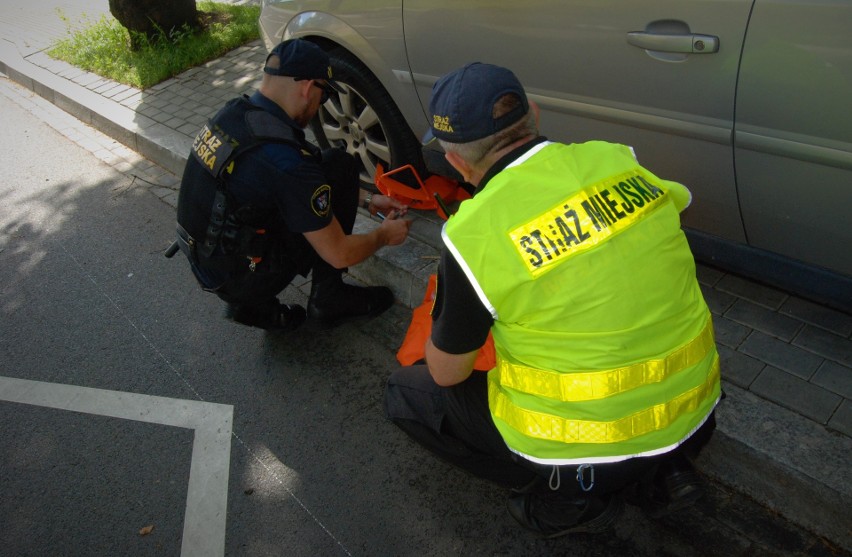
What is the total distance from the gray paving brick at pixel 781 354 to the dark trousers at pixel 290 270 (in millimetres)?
1840

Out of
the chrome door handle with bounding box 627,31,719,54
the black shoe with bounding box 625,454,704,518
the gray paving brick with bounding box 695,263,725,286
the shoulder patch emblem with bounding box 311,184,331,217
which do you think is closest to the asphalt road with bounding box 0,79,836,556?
the black shoe with bounding box 625,454,704,518

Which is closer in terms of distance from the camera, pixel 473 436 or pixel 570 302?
pixel 570 302

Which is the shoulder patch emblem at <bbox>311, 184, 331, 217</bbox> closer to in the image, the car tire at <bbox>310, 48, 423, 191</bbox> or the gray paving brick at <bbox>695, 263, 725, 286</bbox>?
the car tire at <bbox>310, 48, 423, 191</bbox>

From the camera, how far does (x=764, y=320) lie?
285 cm

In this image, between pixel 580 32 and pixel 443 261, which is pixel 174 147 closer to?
pixel 580 32

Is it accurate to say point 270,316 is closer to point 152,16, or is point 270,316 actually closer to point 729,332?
point 729,332

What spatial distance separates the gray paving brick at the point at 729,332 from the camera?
2773 millimetres

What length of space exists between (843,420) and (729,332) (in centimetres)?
55

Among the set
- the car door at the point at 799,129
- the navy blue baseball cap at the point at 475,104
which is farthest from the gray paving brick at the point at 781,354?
the navy blue baseball cap at the point at 475,104

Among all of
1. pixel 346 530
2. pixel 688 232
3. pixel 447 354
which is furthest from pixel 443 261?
pixel 688 232

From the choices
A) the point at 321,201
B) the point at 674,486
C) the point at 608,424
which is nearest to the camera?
the point at 608,424

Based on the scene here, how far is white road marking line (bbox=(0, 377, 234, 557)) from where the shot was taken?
8.52 ft

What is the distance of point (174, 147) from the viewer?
17.2 feet

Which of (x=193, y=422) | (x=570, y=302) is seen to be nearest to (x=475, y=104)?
(x=570, y=302)
